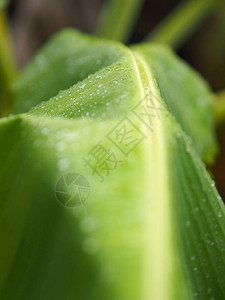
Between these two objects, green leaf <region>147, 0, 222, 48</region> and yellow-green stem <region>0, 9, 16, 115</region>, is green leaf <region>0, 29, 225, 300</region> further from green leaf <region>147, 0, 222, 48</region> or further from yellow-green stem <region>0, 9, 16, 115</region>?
green leaf <region>147, 0, 222, 48</region>

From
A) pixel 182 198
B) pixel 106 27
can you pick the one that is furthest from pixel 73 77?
pixel 106 27

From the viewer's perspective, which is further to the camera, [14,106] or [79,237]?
[14,106]

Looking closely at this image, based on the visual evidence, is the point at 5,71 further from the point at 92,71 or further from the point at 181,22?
the point at 181,22

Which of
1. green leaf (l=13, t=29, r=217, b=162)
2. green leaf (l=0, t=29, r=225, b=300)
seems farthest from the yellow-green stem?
green leaf (l=0, t=29, r=225, b=300)

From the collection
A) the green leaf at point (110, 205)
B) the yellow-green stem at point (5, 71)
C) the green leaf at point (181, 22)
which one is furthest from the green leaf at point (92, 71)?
the green leaf at point (181, 22)

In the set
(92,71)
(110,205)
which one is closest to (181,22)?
(92,71)

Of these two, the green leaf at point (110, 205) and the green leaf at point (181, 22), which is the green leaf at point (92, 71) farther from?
the green leaf at point (181, 22)

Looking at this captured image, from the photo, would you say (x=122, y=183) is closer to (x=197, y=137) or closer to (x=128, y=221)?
(x=128, y=221)

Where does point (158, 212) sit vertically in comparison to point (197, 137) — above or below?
above
